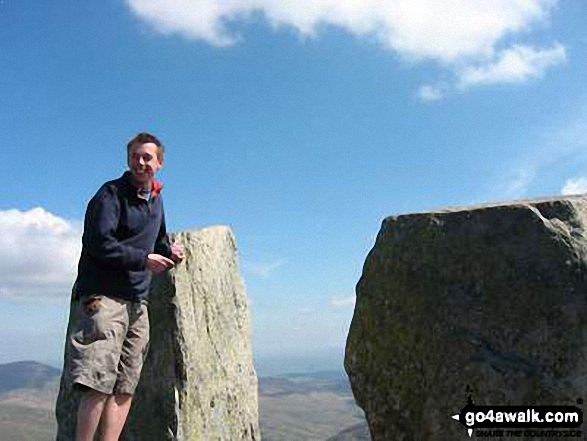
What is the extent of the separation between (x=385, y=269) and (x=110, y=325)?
3.06 meters

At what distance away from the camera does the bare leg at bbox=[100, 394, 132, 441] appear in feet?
22.6

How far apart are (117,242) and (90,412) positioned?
5.81ft

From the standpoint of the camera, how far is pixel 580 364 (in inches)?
245

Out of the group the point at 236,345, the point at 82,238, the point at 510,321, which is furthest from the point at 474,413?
the point at 236,345

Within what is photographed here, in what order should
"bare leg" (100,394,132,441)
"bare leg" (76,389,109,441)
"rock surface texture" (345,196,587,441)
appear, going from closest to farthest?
1. "rock surface texture" (345,196,587,441)
2. "bare leg" (76,389,109,441)
3. "bare leg" (100,394,132,441)

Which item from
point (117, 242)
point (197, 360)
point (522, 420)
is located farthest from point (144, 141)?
point (522, 420)

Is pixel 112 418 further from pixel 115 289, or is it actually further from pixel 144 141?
pixel 144 141

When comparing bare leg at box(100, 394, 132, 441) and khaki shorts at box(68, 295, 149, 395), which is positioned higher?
khaki shorts at box(68, 295, 149, 395)

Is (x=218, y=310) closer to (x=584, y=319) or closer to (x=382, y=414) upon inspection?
(x=382, y=414)

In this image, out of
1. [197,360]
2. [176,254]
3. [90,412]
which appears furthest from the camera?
[197,360]

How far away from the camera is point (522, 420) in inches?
247

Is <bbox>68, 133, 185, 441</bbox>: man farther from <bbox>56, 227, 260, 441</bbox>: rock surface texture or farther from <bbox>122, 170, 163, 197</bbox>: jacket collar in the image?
<bbox>56, 227, 260, 441</bbox>: rock surface texture

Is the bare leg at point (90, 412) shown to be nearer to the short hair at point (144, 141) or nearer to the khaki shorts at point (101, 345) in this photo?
the khaki shorts at point (101, 345)

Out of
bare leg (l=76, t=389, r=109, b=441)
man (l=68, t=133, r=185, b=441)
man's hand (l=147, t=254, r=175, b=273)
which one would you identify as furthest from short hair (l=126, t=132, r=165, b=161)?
bare leg (l=76, t=389, r=109, b=441)
